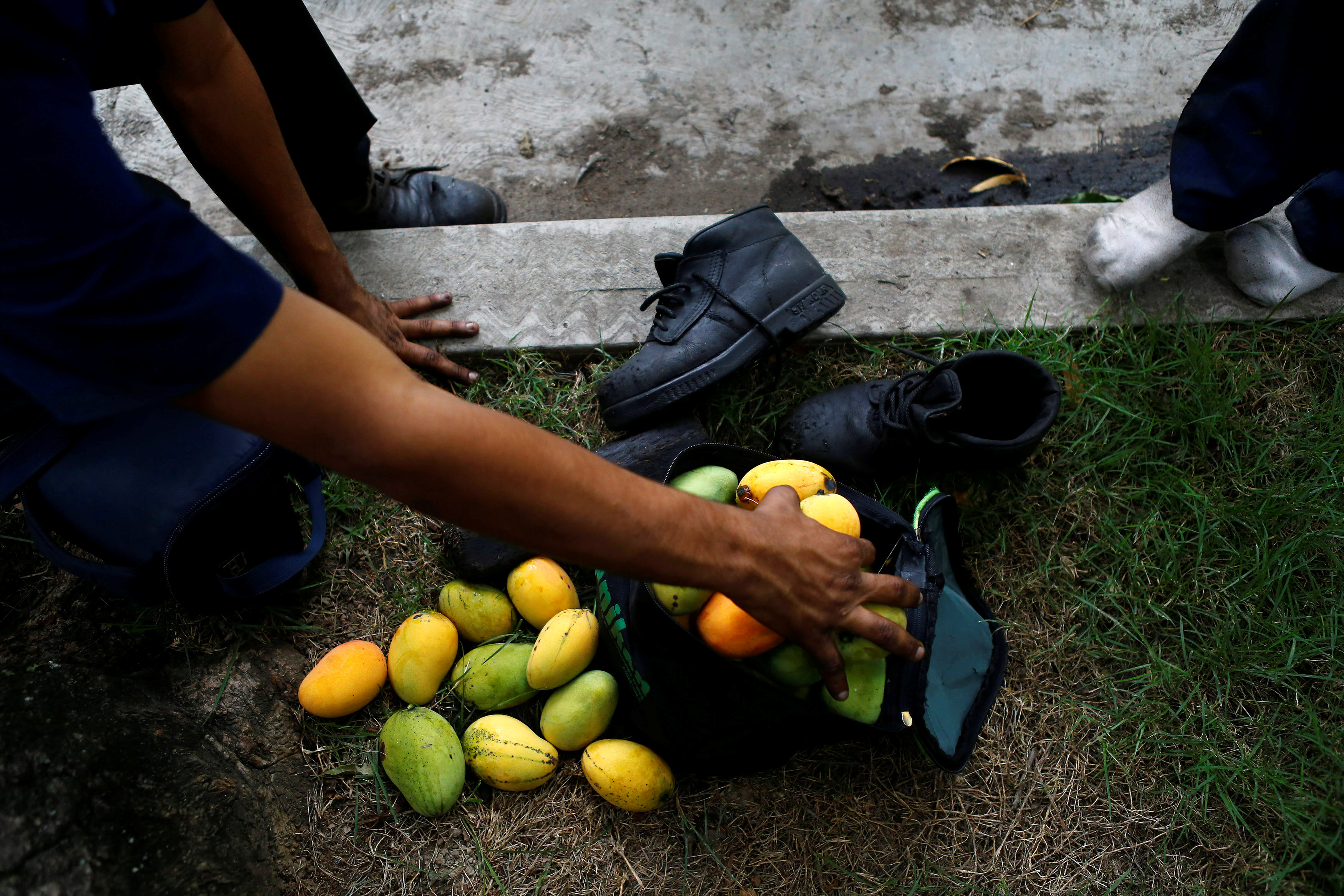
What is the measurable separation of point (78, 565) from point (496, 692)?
37.1 inches

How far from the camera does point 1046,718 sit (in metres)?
1.91

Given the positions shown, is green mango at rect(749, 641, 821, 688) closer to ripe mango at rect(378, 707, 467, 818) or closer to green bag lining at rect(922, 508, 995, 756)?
green bag lining at rect(922, 508, 995, 756)

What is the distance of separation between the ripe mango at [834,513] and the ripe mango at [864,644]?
6.4 inches

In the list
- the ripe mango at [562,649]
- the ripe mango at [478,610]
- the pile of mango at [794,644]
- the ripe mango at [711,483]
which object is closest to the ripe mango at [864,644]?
the pile of mango at [794,644]

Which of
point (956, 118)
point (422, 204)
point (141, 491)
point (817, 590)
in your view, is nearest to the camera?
point (817, 590)

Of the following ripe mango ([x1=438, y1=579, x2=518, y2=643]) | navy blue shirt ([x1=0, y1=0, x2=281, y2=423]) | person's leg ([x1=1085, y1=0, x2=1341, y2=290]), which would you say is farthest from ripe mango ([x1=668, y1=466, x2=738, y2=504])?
person's leg ([x1=1085, y1=0, x2=1341, y2=290])

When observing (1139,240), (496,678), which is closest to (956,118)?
(1139,240)

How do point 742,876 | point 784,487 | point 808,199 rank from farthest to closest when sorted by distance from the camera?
point 808,199, point 742,876, point 784,487

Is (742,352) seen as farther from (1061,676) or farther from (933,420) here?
(1061,676)

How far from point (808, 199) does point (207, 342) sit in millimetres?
2371

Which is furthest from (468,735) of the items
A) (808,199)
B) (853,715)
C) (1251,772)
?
(808,199)

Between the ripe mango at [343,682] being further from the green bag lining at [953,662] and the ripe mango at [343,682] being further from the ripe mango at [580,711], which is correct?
the green bag lining at [953,662]

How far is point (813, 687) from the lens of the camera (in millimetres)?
1586

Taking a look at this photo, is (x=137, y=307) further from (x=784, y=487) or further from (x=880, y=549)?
A: (x=880, y=549)
